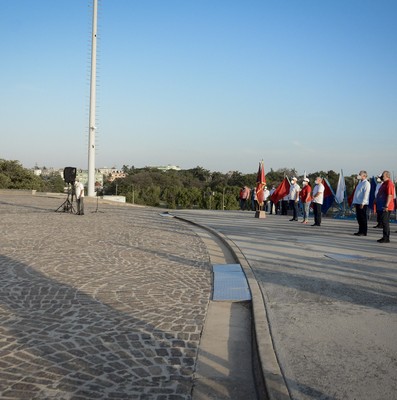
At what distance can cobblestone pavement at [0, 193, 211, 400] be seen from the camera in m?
3.12

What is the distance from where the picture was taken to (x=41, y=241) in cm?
982

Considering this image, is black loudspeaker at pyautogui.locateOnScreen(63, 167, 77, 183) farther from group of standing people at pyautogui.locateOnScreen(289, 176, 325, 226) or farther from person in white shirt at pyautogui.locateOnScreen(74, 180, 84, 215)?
group of standing people at pyautogui.locateOnScreen(289, 176, 325, 226)

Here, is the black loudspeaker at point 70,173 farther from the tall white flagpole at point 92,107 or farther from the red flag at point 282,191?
the tall white flagpole at point 92,107

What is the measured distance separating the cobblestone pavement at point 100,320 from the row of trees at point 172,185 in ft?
125

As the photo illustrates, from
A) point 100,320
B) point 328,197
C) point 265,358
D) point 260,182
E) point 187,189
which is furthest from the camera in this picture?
point 187,189

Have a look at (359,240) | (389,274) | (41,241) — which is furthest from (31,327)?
(359,240)

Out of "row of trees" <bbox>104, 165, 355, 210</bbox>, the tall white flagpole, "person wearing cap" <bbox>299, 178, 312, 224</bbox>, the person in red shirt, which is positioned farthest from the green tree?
the person in red shirt

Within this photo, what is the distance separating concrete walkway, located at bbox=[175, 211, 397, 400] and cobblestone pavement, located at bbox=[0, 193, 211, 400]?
2.74 ft

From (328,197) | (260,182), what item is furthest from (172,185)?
(260,182)

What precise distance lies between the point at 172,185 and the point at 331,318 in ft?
295

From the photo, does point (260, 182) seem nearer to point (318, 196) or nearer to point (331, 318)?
point (318, 196)

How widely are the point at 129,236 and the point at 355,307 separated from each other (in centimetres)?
727

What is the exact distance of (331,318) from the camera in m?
4.44

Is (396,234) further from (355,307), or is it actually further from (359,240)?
(355,307)
